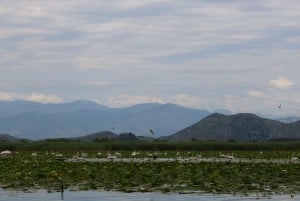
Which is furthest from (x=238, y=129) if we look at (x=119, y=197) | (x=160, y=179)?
(x=119, y=197)

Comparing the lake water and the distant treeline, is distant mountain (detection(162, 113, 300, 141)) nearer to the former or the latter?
the distant treeline

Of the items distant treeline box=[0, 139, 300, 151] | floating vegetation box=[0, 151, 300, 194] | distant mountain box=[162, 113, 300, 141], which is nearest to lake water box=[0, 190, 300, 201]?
floating vegetation box=[0, 151, 300, 194]

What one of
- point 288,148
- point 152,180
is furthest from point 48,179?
point 288,148

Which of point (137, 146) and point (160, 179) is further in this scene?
point (137, 146)

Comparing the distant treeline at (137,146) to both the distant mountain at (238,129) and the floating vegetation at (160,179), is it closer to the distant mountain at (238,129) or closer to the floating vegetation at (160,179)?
the floating vegetation at (160,179)

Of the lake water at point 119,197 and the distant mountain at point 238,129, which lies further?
the distant mountain at point 238,129

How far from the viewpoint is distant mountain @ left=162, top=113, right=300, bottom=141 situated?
155 metres

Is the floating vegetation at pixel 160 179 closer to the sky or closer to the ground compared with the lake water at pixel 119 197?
closer to the sky

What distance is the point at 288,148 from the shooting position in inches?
2694

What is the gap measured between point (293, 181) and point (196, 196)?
5.92 m

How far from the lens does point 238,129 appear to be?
164 meters

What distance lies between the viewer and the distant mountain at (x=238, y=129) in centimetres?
15462

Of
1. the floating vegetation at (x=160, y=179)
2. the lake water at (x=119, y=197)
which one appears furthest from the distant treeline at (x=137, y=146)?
the lake water at (x=119, y=197)

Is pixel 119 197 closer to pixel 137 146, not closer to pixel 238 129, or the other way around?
pixel 137 146
